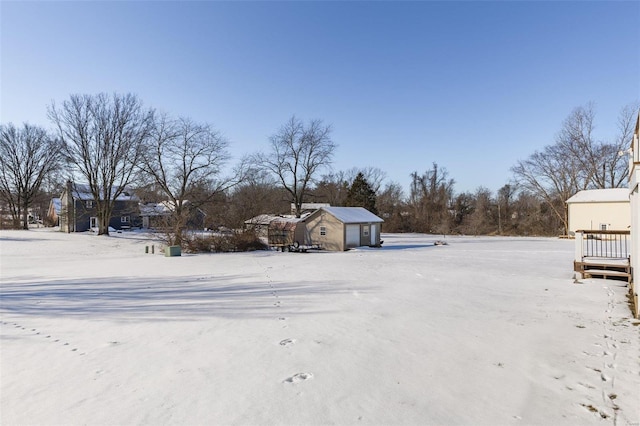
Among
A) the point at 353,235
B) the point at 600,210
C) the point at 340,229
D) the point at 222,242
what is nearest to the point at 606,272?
the point at 340,229

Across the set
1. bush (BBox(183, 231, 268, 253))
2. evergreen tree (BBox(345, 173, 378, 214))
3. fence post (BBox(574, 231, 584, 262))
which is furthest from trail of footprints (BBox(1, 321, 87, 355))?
evergreen tree (BBox(345, 173, 378, 214))

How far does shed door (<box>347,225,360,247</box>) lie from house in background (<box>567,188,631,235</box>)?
1832 centimetres

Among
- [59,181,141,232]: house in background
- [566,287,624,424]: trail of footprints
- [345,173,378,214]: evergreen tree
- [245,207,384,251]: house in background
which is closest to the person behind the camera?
[566,287,624,424]: trail of footprints

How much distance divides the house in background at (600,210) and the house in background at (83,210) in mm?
41014

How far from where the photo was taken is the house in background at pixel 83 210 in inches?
1414

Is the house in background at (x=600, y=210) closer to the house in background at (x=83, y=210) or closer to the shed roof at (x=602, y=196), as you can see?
the shed roof at (x=602, y=196)

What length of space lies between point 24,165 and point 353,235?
40.0 metres

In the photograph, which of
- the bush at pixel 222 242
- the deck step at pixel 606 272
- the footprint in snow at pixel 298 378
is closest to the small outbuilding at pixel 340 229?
the bush at pixel 222 242

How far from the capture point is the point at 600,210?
2938cm

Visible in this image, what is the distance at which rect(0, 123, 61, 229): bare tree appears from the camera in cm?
3925

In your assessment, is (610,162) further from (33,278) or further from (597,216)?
(33,278)

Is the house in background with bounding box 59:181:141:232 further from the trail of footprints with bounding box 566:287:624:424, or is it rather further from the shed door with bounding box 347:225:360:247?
the trail of footprints with bounding box 566:287:624:424

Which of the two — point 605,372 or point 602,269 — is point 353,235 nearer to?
point 602,269

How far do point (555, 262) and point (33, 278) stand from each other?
70.8ft
